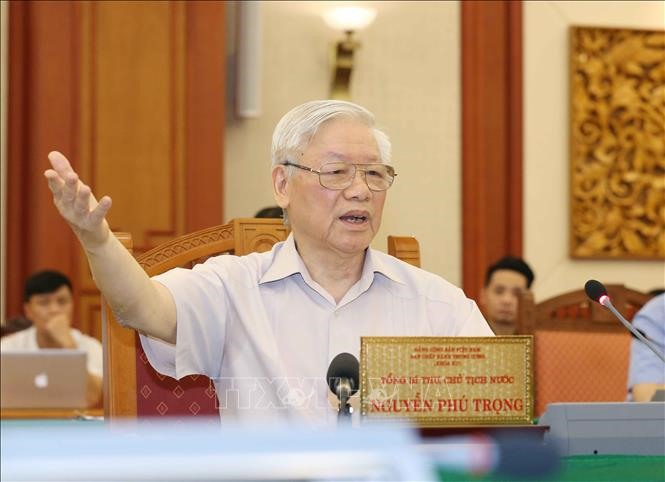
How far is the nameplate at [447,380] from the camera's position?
1.50 m

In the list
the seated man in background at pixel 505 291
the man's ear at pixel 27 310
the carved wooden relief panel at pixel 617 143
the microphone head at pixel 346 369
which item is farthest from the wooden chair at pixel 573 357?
the microphone head at pixel 346 369

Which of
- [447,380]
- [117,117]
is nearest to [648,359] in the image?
[447,380]

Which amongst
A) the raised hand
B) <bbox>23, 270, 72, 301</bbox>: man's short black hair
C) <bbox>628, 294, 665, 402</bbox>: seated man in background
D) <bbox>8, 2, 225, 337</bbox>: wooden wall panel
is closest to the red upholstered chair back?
the raised hand

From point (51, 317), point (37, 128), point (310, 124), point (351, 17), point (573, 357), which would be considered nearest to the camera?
point (310, 124)

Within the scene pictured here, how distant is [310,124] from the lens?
205 centimetres

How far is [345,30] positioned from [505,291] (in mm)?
1579

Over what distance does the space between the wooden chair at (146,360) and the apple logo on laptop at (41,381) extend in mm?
1363

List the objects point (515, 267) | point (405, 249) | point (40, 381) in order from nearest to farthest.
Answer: point (405, 249) < point (40, 381) < point (515, 267)

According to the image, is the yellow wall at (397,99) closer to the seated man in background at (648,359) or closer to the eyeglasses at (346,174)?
the seated man in background at (648,359)

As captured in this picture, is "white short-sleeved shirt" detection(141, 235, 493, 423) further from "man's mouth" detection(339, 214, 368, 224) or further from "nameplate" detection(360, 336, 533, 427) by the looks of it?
"nameplate" detection(360, 336, 533, 427)

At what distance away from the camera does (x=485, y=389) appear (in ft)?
5.14

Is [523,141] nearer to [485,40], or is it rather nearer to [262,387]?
[485,40]

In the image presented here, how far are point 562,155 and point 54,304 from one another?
9.10ft

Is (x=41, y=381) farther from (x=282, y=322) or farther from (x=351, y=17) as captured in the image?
(x=351, y=17)
